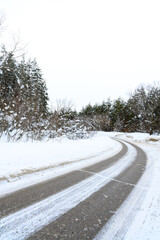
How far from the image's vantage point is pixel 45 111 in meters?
21.9

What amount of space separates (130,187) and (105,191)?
82cm

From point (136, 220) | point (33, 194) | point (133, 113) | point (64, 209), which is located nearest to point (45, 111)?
point (33, 194)

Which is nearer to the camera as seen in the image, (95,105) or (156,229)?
(156,229)

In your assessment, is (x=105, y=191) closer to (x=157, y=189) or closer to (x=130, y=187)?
(x=130, y=187)

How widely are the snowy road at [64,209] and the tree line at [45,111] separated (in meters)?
6.35

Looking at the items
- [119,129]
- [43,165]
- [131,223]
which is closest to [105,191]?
[131,223]

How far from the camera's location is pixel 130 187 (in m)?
3.29

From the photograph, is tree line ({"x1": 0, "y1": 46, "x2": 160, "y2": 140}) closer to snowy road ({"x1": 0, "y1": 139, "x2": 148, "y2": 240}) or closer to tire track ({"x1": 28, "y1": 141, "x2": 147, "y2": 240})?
snowy road ({"x1": 0, "y1": 139, "x2": 148, "y2": 240})

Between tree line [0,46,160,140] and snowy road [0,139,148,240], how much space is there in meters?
6.35

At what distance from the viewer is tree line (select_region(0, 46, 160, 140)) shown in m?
8.46

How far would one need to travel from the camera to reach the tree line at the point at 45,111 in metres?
8.46

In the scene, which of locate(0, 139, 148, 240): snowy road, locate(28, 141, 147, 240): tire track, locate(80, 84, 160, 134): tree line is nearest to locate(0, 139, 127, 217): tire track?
locate(0, 139, 148, 240): snowy road

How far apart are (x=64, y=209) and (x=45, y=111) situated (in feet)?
68.2

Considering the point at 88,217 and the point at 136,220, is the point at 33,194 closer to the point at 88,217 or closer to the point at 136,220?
the point at 88,217
